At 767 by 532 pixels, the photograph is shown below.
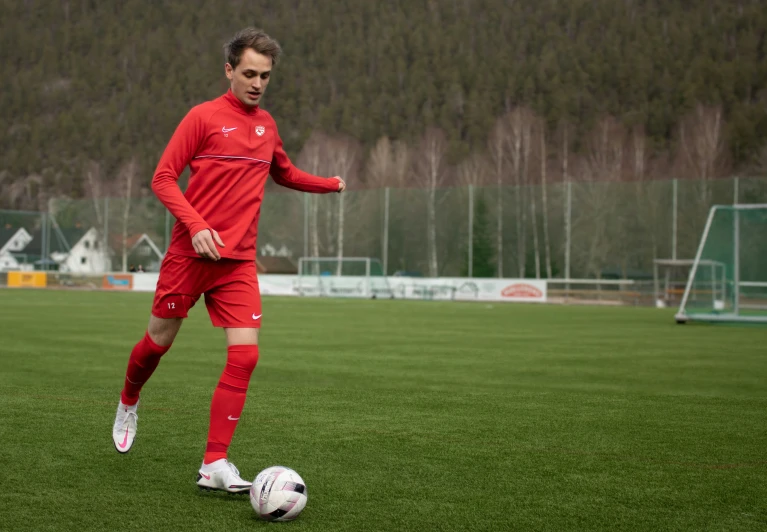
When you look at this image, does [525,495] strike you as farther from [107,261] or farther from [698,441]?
[107,261]

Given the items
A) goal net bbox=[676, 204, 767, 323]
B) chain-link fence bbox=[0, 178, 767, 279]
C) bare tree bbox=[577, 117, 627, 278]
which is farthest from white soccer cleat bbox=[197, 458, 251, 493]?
bare tree bbox=[577, 117, 627, 278]

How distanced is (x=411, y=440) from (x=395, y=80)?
11985 centimetres

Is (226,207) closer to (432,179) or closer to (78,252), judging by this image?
(78,252)

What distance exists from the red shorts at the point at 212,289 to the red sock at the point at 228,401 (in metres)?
0.16

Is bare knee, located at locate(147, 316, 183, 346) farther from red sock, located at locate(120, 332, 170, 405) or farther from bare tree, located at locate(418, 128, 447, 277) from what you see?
bare tree, located at locate(418, 128, 447, 277)

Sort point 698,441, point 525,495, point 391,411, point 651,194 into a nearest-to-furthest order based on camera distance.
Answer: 1. point 525,495
2. point 698,441
3. point 391,411
4. point 651,194

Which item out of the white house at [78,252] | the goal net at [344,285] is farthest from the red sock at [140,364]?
the white house at [78,252]

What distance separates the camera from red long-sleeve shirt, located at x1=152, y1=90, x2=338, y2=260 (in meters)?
4.79

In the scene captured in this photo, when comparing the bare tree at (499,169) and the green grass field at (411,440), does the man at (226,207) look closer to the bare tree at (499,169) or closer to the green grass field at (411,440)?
the green grass field at (411,440)

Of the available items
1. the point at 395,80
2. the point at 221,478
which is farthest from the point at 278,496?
the point at 395,80

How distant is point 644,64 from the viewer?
108000 mm

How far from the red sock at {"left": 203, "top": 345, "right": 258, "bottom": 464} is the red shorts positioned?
6.3 inches

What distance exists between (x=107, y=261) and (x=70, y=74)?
110 m

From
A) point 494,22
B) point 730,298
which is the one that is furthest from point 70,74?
point 730,298
